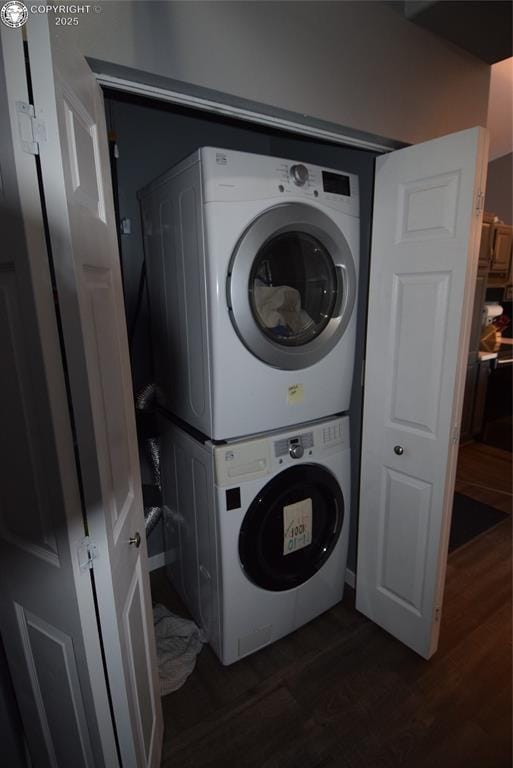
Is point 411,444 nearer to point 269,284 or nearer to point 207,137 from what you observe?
point 269,284

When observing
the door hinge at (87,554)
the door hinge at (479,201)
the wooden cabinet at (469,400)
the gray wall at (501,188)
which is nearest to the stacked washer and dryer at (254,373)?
the door hinge at (479,201)

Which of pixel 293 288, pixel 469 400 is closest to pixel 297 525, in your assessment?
pixel 293 288

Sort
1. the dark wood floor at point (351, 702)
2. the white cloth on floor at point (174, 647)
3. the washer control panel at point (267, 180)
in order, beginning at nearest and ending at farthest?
the washer control panel at point (267, 180), the dark wood floor at point (351, 702), the white cloth on floor at point (174, 647)

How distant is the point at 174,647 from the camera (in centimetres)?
169

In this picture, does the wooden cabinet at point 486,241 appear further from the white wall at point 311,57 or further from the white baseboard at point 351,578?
the white baseboard at point 351,578

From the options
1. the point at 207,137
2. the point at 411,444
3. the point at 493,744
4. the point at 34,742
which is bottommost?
the point at 493,744

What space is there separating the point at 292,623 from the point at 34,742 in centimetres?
103

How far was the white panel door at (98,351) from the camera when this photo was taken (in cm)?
63

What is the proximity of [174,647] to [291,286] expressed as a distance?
157 cm

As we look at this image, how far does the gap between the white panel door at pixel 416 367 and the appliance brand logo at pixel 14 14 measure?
119 centimetres

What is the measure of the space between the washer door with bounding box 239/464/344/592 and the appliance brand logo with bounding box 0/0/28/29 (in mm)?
1335

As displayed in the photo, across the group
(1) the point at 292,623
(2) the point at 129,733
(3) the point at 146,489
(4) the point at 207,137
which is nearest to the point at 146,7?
(4) the point at 207,137

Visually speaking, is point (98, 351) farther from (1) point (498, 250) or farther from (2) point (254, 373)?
(1) point (498, 250)

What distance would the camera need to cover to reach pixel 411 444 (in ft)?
4.99
